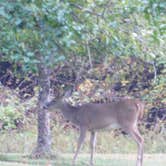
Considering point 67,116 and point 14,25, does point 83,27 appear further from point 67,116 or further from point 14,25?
point 67,116

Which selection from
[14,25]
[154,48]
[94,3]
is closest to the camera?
[14,25]

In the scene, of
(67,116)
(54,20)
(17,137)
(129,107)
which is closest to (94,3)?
(54,20)

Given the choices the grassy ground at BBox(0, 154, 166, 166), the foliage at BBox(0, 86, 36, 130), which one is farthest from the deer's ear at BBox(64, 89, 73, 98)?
the grassy ground at BBox(0, 154, 166, 166)

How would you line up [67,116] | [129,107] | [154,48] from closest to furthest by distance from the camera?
1. [154,48]
2. [129,107]
3. [67,116]

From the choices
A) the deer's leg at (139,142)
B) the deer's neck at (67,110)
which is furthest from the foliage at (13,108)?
the deer's leg at (139,142)

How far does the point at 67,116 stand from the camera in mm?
13648

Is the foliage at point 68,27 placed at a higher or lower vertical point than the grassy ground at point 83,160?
higher

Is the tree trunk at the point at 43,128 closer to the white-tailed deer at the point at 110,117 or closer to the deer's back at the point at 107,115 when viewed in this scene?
the white-tailed deer at the point at 110,117

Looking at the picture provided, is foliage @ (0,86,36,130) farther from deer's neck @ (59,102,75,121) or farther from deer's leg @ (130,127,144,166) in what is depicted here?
deer's leg @ (130,127,144,166)

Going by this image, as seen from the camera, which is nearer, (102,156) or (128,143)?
(102,156)

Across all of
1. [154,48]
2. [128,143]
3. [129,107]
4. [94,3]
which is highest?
[94,3]

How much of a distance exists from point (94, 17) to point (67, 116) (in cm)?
636

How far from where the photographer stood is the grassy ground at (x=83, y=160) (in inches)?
455

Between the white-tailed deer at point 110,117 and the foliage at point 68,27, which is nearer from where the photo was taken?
the foliage at point 68,27
